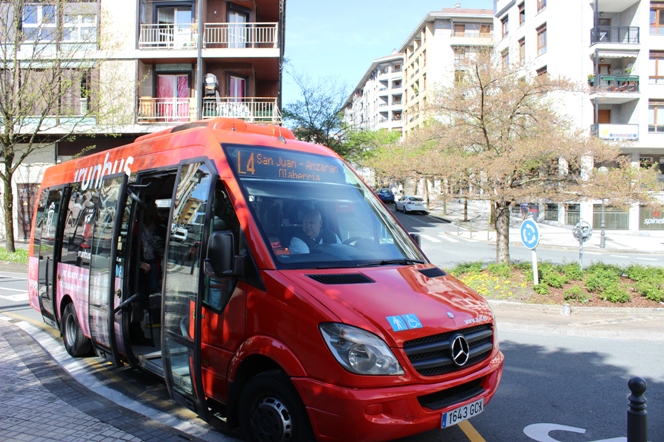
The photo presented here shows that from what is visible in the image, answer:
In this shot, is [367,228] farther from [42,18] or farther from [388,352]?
[42,18]

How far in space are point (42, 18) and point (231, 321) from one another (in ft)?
61.7

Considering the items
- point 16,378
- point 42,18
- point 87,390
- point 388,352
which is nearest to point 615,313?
point 388,352

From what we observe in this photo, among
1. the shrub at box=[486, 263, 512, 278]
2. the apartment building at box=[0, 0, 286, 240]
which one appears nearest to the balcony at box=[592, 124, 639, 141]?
the apartment building at box=[0, 0, 286, 240]

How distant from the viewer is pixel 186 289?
13.8 ft

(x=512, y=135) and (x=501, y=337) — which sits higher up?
(x=512, y=135)

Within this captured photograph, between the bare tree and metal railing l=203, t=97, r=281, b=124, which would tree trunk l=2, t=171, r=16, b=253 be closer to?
the bare tree

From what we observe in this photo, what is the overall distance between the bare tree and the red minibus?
48.4 ft

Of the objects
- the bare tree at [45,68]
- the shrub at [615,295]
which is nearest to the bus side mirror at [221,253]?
the shrub at [615,295]

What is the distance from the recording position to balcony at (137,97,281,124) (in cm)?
2278

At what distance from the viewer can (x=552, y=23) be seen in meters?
38.8

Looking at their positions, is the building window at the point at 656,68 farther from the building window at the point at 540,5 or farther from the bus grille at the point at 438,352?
the bus grille at the point at 438,352

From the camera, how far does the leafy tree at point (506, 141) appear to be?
1145 centimetres

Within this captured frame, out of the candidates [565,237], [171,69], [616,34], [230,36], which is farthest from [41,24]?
[616,34]

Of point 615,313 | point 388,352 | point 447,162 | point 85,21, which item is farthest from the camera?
point 85,21
